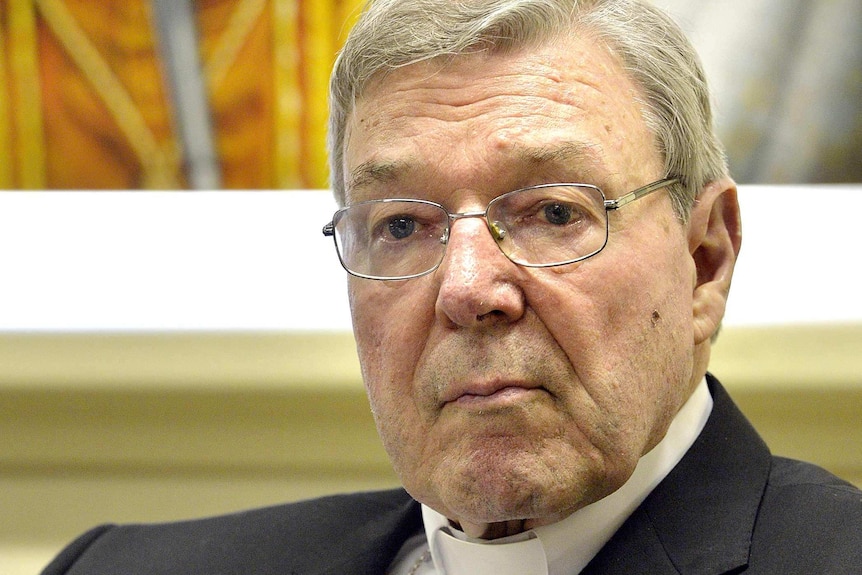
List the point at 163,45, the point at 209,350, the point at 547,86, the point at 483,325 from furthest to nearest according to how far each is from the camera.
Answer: the point at 209,350, the point at 163,45, the point at 547,86, the point at 483,325

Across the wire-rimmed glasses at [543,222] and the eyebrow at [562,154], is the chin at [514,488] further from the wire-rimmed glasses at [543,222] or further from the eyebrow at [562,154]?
the eyebrow at [562,154]

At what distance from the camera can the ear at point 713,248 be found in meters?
1.60

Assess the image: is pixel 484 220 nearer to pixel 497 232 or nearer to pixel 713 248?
pixel 497 232

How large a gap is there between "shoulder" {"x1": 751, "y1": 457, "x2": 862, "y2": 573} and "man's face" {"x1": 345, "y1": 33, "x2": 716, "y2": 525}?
8.1 inches

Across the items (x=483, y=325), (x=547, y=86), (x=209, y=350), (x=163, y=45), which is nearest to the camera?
(x=483, y=325)

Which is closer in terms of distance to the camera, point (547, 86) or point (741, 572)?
point (741, 572)

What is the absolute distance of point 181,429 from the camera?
8.30ft

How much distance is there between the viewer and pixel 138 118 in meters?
2.35

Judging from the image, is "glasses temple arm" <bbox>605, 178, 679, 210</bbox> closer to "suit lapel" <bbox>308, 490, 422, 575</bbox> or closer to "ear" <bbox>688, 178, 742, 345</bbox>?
"ear" <bbox>688, 178, 742, 345</bbox>

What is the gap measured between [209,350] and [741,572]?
150cm

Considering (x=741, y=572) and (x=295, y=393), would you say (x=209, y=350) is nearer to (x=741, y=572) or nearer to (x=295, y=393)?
(x=295, y=393)

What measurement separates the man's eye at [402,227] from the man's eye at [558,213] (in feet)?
0.75

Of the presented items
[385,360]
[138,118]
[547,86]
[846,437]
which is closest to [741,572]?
[385,360]

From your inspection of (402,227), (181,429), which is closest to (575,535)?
(402,227)
